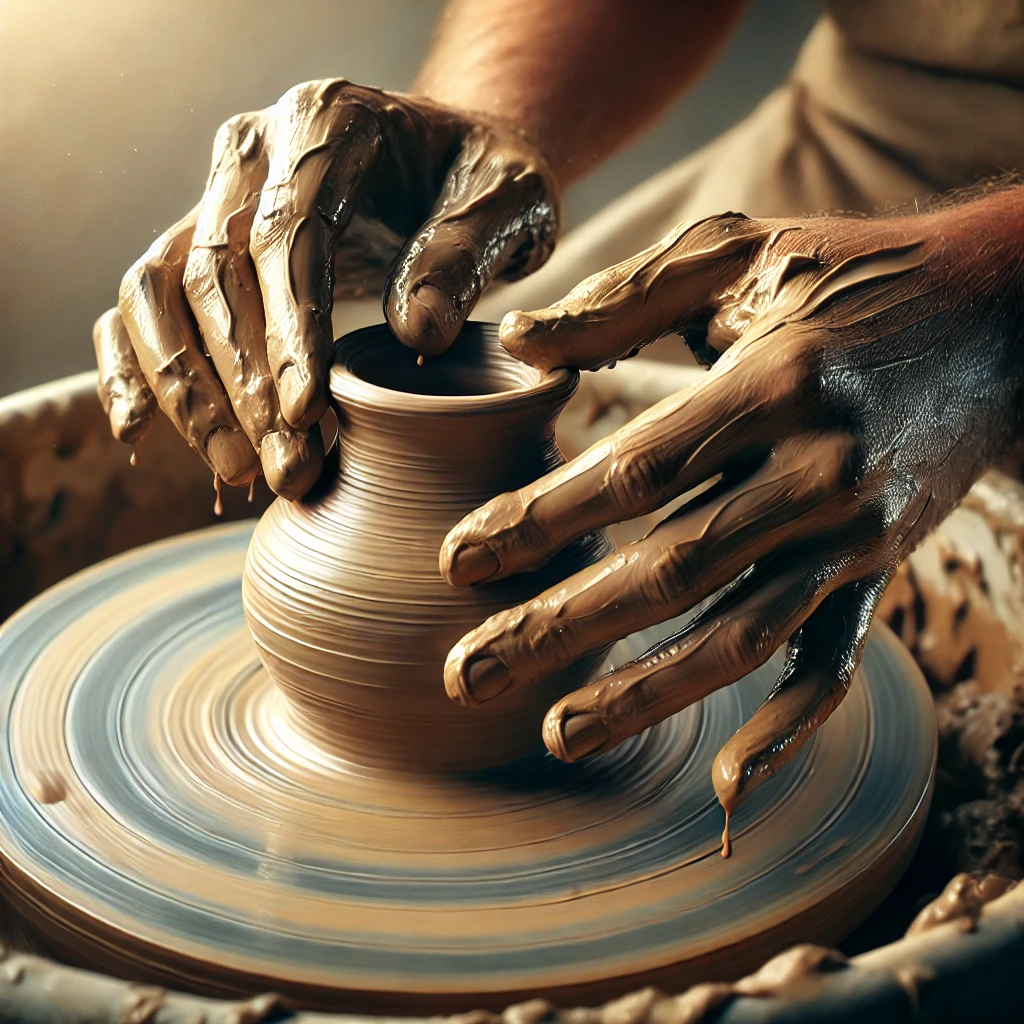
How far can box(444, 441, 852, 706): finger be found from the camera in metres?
0.96

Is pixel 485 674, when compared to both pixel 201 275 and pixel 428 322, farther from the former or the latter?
pixel 201 275

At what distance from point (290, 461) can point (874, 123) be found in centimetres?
199

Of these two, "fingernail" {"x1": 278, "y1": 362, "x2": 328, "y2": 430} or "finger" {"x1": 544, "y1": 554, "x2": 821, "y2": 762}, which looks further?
"fingernail" {"x1": 278, "y1": 362, "x2": 328, "y2": 430}

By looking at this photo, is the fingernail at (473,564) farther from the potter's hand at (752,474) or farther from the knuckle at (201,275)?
the knuckle at (201,275)

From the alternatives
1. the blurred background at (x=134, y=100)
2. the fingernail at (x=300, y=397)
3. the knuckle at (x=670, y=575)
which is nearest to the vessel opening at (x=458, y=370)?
the fingernail at (x=300, y=397)

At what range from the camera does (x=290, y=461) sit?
1188 mm

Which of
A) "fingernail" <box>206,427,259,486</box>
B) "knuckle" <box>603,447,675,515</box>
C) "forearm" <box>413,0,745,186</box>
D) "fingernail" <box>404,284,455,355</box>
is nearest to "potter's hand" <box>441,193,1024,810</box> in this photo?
"knuckle" <box>603,447,675,515</box>

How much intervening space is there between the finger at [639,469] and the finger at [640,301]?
0.16m

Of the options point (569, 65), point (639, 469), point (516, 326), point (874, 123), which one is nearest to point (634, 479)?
point (639, 469)

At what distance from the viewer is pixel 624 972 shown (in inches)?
39.6

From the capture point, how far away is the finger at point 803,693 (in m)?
1.01

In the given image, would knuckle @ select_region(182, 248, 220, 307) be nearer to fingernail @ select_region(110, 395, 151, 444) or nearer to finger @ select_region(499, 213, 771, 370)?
fingernail @ select_region(110, 395, 151, 444)

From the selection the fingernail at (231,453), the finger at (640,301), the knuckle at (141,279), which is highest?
the knuckle at (141,279)

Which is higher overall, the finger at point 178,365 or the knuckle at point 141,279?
the knuckle at point 141,279
